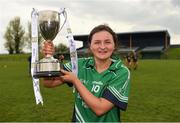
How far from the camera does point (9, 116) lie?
31.5ft

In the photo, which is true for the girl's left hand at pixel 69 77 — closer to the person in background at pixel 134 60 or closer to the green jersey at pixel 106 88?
the green jersey at pixel 106 88

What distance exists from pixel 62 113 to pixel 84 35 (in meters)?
96.7

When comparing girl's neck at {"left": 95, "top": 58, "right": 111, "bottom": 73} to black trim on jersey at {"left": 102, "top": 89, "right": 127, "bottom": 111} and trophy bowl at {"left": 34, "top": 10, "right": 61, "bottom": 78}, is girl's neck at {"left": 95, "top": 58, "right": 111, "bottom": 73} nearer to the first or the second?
black trim on jersey at {"left": 102, "top": 89, "right": 127, "bottom": 111}

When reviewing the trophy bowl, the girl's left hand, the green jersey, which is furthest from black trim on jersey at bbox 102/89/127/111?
the trophy bowl

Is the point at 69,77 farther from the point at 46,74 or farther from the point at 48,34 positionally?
the point at 48,34

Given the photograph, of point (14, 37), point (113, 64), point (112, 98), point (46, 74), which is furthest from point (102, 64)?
point (14, 37)

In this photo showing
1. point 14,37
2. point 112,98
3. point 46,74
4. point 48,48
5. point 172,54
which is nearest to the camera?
point 112,98

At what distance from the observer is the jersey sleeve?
3273mm

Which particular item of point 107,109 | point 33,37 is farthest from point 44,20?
point 107,109

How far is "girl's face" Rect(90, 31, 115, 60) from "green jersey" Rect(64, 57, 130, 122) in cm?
13

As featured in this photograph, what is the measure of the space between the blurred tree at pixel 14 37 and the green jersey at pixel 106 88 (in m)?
95.0

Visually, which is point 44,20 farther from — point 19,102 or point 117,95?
point 19,102

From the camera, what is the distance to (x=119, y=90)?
3324 millimetres

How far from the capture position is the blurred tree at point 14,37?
3821 inches
